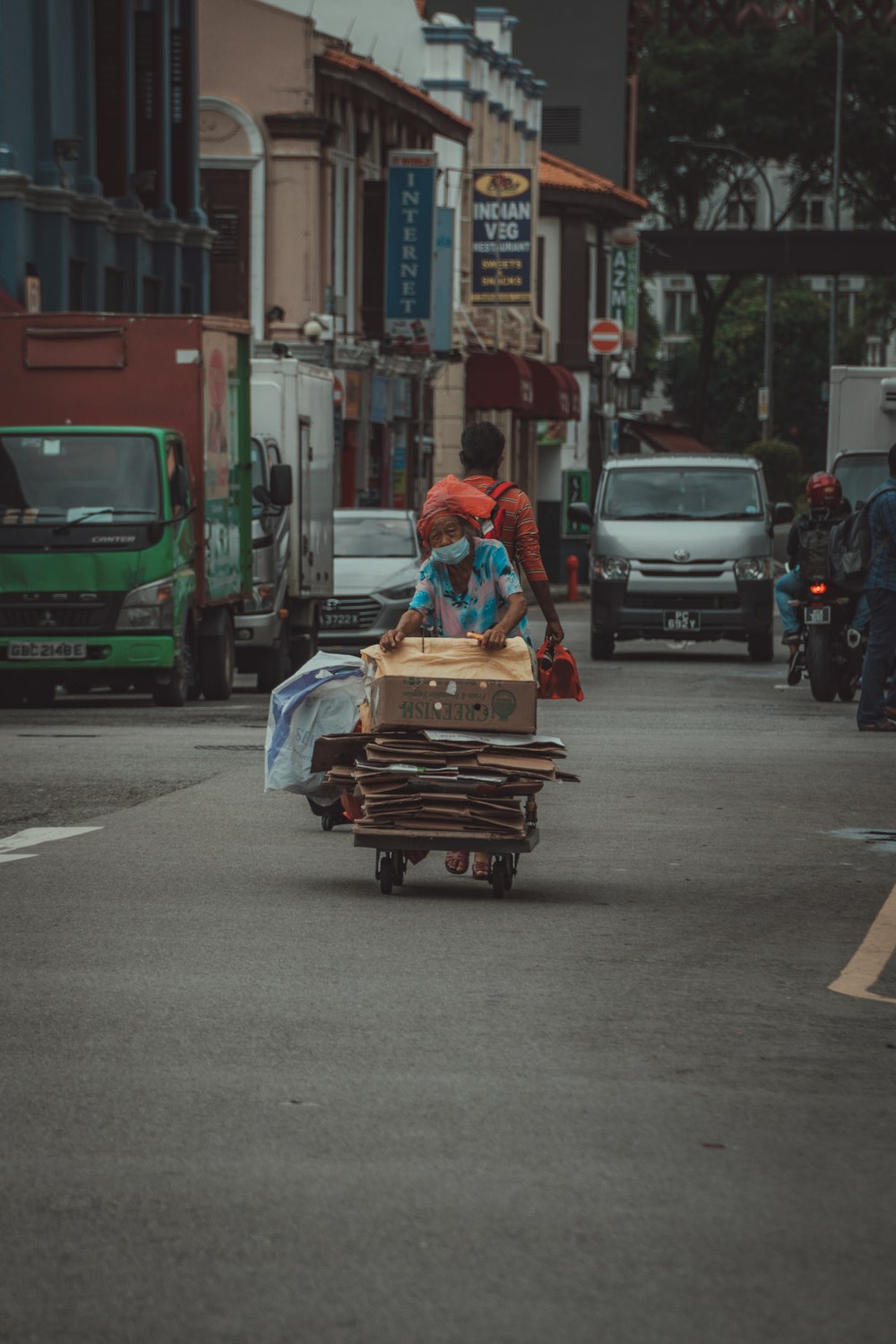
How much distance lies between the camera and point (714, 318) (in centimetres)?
7362

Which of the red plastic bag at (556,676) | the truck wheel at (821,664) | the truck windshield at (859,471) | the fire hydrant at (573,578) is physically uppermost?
the red plastic bag at (556,676)

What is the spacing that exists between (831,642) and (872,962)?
13759 millimetres

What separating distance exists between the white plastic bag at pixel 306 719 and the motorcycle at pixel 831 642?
434 inches

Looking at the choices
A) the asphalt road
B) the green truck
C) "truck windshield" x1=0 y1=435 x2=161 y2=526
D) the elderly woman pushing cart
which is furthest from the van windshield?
the elderly woman pushing cart

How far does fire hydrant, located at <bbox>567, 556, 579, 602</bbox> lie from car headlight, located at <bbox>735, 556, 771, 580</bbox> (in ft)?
64.9

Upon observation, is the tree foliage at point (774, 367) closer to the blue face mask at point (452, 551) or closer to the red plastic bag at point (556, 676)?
the red plastic bag at point (556, 676)

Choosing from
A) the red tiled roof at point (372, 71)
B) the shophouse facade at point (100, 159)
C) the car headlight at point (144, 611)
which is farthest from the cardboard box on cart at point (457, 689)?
the red tiled roof at point (372, 71)

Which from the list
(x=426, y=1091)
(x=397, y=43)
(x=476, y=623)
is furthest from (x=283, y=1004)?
(x=397, y=43)

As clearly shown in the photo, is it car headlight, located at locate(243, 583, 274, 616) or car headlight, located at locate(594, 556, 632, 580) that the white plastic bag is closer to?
car headlight, located at locate(243, 583, 274, 616)

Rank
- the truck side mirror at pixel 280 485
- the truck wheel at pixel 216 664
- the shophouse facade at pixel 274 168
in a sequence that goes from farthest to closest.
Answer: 1. the shophouse facade at pixel 274 168
2. the truck side mirror at pixel 280 485
3. the truck wheel at pixel 216 664

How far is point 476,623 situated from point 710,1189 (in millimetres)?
5151

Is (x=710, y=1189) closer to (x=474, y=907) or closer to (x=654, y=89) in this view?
(x=474, y=907)

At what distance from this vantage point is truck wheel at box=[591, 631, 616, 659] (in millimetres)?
30281

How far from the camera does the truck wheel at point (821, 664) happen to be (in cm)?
2239
